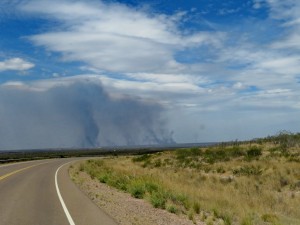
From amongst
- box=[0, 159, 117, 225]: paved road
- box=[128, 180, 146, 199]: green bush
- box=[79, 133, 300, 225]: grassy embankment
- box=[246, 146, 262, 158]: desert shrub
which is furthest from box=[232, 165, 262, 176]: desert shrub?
box=[0, 159, 117, 225]: paved road

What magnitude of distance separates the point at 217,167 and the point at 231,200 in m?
17.8

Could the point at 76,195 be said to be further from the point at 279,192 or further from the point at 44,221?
the point at 279,192

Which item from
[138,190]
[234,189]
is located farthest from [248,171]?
[138,190]

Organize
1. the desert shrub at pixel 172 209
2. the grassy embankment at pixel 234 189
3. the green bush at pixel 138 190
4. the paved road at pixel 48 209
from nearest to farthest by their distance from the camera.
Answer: the paved road at pixel 48 209 → the grassy embankment at pixel 234 189 → the desert shrub at pixel 172 209 → the green bush at pixel 138 190

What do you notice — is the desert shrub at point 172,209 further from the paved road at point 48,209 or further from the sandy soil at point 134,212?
the paved road at point 48,209

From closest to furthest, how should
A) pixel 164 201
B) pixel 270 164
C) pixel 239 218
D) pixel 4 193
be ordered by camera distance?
pixel 239 218, pixel 164 201, pixel 4 193, pixel 270 164

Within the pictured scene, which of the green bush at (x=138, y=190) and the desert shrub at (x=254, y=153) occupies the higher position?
the desert shrub at (x=254, y=153)

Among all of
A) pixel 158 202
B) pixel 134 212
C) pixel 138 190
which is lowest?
pixel 134 212

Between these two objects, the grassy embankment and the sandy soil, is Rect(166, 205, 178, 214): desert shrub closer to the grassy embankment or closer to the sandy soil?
the grassy embankment

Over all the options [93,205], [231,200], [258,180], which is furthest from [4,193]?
[258,180]

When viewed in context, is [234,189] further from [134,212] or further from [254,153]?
[254,153]

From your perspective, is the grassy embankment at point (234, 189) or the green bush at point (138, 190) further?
the green bush at point (138, 190)

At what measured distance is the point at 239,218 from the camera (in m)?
13.5

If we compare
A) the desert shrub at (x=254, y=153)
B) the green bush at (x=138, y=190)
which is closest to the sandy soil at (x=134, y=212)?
the green bush at (x=138, y=190)
